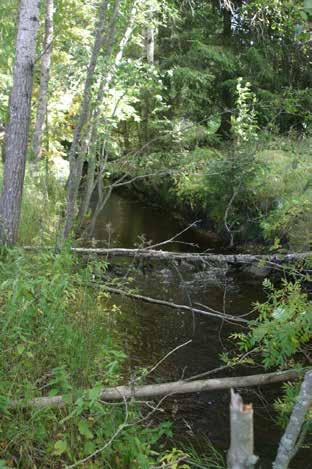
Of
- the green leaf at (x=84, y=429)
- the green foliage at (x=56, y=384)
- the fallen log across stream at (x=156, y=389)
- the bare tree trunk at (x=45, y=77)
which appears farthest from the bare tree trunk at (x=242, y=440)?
the bare tree trunk at (x=45, y=77)

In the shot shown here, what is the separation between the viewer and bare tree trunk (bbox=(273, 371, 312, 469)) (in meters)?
1.66

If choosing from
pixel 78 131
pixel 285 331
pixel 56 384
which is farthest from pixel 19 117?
pixel 285 331

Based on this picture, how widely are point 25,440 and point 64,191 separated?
281 inches

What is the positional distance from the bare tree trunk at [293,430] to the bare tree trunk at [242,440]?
355 mm

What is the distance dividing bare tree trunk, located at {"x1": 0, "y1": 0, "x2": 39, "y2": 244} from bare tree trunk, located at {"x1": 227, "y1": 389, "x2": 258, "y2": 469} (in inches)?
180

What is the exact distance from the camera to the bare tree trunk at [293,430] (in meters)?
1.66

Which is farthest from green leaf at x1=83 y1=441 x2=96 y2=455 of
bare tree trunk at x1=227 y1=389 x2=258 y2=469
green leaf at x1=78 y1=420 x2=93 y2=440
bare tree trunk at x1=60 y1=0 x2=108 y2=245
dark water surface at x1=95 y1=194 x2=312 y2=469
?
bare tree trunk at x1=60 y1=0 x2=108 y2=245

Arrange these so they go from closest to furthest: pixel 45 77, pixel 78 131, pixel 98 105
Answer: pixel 78 131, pixel 98 105, pixel 45 77

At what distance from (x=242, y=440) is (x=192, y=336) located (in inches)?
218

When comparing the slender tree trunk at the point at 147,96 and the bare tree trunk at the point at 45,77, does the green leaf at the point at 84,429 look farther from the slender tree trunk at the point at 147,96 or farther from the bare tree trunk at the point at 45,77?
the slender tree trunk at the point at 147,96

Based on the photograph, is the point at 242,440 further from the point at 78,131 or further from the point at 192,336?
the point at 78,131

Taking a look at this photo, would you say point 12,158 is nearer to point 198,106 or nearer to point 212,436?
point 212,436

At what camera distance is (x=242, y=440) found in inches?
51.8

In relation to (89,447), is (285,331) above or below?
above
